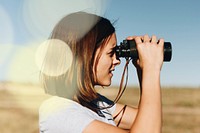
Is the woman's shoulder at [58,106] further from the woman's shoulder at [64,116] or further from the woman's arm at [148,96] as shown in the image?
the woman's arm at [148,96]

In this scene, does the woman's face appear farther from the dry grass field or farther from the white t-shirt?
the dry grass field

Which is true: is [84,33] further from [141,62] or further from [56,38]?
[141,62]

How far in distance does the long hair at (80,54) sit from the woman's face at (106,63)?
20mm

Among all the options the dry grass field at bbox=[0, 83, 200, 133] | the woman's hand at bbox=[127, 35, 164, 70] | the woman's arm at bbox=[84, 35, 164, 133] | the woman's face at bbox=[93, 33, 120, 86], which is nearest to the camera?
the woman's arm at bbox=[84, 35, 164, 133]

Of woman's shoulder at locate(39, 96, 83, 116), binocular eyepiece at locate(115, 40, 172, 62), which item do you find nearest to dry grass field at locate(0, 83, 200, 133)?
binocular eyepiece at locate(115, 40, 172, 62)

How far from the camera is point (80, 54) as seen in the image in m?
2.01

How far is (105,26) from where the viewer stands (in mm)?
Result: 2121

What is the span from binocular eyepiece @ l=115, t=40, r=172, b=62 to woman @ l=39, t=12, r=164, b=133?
4cm

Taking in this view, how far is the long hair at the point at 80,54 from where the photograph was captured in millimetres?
2012

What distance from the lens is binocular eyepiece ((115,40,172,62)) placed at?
82.7 inches

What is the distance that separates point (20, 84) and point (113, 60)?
29.8m

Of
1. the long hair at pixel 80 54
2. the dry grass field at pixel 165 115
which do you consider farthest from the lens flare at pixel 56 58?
the dry grass field at pixel 165 115

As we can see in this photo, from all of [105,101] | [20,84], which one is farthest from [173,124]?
[20,84]

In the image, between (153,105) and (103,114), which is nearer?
(153,105)
